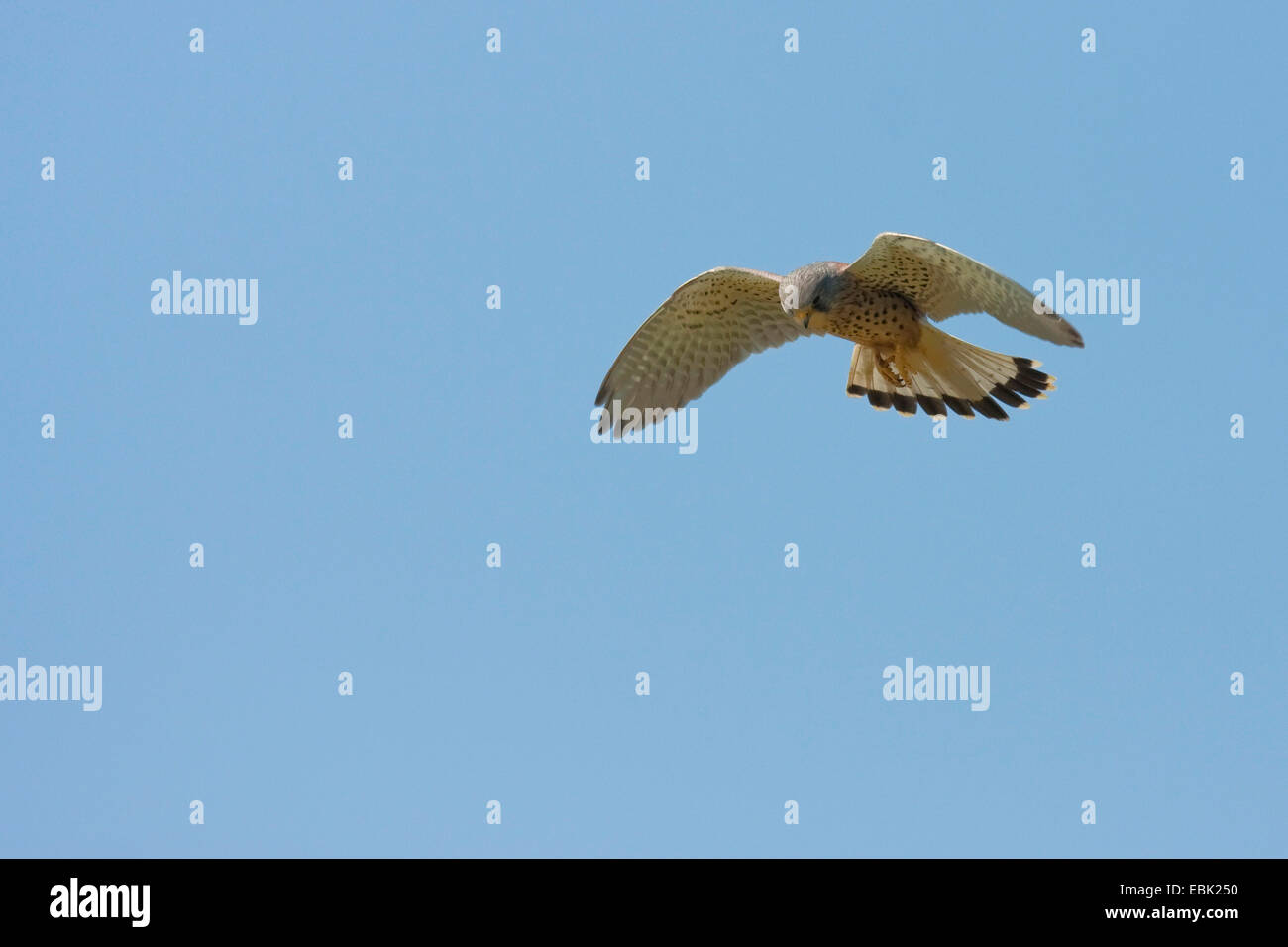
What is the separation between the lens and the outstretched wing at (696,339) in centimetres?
1130

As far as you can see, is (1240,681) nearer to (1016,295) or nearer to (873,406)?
(873,406)

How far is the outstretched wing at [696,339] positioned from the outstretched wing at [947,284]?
→ 1.06 meters

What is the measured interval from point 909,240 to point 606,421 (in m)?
2.82

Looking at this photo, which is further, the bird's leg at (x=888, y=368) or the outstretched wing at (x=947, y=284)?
the bird's leg at (x=888, y=368)

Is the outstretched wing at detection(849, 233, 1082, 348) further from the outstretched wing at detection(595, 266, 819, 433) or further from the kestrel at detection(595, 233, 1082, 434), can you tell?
the outstretched wing at detection(595, 266, 819, 433)

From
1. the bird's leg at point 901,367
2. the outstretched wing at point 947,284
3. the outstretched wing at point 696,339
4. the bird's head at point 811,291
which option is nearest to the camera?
the outstretched wing at point 947,284

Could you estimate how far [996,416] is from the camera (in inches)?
436

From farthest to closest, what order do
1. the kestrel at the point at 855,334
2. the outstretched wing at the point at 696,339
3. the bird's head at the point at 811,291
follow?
the outstretched wing at the point at 696,339, the bird's head at the point at 811,291, the kestrel at the point at 855,334

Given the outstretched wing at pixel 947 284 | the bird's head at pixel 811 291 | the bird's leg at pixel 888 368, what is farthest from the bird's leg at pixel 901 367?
the bird's head at pixel 811 291

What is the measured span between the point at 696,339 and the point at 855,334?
53.9 inches

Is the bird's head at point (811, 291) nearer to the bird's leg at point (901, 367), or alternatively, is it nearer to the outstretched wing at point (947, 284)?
the outstretched wing at point (947, 284)

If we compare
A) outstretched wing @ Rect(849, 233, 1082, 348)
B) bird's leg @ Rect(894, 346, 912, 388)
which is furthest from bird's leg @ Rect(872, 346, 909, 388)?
outstretched wing @ Rect(849, 233, 1082, 348)

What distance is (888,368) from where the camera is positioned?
11.1 metres

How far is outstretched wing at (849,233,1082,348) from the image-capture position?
8.80m
